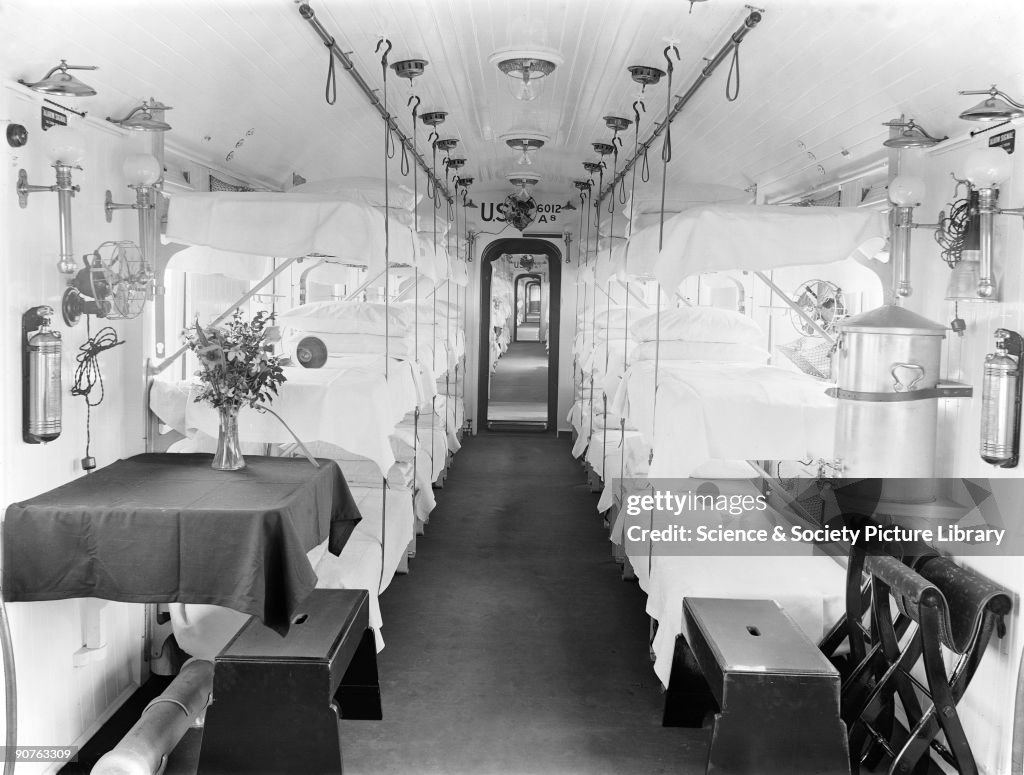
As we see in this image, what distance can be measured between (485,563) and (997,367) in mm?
4039

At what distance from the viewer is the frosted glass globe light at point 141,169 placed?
385 cm

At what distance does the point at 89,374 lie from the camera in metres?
3.81

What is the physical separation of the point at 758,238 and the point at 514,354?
10311 millimetres

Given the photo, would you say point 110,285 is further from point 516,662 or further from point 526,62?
point 516,662

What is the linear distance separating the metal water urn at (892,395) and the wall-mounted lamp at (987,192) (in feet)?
0.77

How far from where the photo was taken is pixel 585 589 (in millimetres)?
5934

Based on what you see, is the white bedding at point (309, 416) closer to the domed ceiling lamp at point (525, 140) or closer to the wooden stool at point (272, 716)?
the wooden stool at point (272, 716)

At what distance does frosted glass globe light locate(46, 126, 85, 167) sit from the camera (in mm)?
3180

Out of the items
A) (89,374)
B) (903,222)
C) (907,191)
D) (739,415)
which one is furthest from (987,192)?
(89,374)

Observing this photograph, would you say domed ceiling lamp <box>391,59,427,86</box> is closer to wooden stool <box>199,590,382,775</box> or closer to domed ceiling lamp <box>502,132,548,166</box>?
domed ceiling lamp <box>502,132,548,166</box>

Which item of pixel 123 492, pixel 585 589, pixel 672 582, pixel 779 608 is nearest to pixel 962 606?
pixel 779 608

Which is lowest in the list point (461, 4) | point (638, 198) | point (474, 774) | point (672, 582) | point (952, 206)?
point (474, 774)

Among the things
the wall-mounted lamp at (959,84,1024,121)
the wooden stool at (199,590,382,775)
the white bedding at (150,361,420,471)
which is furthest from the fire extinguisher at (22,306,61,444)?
the wall-mounted lamp at (959,84,1024,121)

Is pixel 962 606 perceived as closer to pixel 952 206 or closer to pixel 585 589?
pixel 952 206
